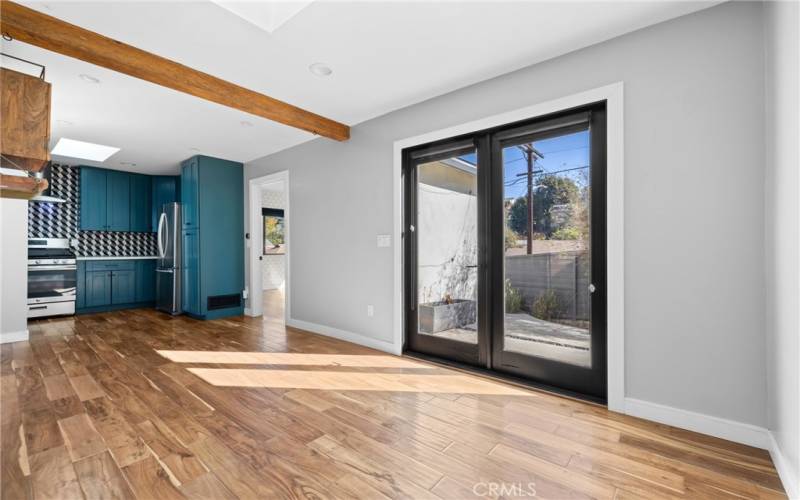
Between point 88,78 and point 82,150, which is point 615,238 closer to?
point 88,78

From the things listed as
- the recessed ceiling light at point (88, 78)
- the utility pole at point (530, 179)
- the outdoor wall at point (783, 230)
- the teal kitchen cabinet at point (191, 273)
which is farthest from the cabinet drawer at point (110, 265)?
the outdoor wall at point (783, 230)

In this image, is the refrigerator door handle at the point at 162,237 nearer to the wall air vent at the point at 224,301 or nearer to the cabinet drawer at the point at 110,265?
the cabinet drawer at the point at 110,265

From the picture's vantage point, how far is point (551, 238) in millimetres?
2617

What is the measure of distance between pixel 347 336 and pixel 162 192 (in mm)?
5036

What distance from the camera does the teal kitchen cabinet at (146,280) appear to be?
6.27m

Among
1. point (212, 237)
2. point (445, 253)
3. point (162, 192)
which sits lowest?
point (445, 253)

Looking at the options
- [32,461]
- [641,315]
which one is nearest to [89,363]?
[32,461]

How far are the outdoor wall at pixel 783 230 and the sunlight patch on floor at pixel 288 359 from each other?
7.11 feet

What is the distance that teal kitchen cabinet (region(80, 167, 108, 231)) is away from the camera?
5.77 meters

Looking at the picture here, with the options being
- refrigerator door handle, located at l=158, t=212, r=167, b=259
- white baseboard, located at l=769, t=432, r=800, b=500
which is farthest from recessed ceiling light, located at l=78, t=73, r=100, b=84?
white baseboard, located at l=769, t=432, r=800, b=500

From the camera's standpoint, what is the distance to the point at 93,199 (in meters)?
5.88

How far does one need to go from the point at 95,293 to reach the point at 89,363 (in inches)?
136

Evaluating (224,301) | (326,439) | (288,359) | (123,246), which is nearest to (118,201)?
(123,246)

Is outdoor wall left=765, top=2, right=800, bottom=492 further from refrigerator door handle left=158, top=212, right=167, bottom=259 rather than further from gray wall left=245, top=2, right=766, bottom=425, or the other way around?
refrigerator door handle left=158, top=212, right=167, bottom=259
